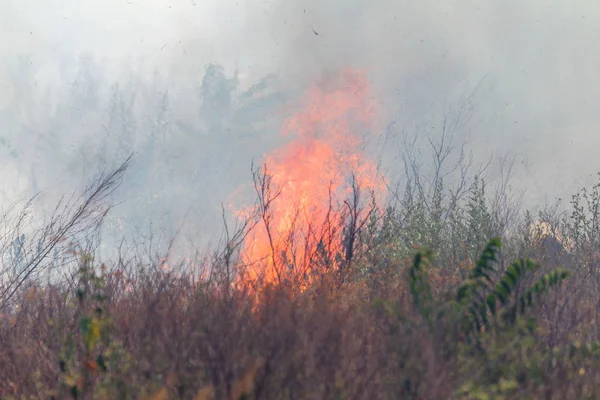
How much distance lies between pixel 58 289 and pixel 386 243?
913 centimetres

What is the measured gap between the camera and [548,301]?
6277 millimetres

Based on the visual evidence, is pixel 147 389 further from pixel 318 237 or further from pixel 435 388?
pixel 318 237

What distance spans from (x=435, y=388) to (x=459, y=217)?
13719 mm

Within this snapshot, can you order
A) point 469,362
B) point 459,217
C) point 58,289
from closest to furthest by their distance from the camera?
point 469,362 < point 58,289 < point 459,217

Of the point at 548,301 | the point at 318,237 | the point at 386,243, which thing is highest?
the point at 386,243

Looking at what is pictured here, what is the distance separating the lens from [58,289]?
681 cm

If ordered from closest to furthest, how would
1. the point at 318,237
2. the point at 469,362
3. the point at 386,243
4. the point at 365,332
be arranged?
1. the point at 469,362
2. the point at 365,332
3. the point at 318,237
4. the point at 386,243

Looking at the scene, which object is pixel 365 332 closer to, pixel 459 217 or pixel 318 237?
pixel 318 237

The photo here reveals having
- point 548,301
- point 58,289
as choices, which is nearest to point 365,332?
point 548,301

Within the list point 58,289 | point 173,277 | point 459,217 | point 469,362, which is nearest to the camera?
point 469,362

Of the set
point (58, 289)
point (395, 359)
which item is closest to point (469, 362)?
point (395, 359)

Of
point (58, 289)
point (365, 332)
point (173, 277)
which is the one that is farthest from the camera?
point (58, 289)

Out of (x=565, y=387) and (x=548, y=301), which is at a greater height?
(x=548, y=301)

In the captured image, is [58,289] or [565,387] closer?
[565,387]
